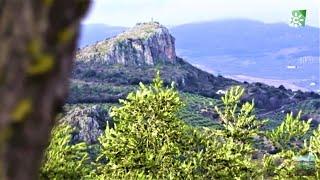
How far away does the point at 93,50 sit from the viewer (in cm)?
19362

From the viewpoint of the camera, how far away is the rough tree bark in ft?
7.57

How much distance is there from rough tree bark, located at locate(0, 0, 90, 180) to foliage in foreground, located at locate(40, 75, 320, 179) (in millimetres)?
18650

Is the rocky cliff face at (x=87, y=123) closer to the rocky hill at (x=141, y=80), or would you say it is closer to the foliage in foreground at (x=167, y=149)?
the rocky hill at (x=141, y=80)

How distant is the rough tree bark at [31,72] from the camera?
2307 mm

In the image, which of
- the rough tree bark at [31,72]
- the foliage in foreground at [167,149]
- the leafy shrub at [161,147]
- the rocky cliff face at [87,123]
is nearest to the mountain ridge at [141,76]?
the rocky cliff face at [87,123]

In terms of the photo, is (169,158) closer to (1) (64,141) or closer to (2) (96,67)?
(1) (64,141)

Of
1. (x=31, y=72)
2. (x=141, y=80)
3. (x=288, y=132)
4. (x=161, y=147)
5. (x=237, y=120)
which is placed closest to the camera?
(x=31, y=72)

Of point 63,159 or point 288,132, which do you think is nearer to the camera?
point 63,159

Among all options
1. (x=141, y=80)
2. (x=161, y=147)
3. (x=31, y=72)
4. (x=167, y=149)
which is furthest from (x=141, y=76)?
(x=31, y=72)

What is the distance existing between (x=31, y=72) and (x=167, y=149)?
64.1 ft

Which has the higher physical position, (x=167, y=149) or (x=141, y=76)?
(x=167, y=149)

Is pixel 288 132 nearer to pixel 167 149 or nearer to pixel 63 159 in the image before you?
pixel 167 149

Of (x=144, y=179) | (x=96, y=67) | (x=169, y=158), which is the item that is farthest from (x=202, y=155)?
(x=96, y=67)

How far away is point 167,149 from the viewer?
21.8 metres
